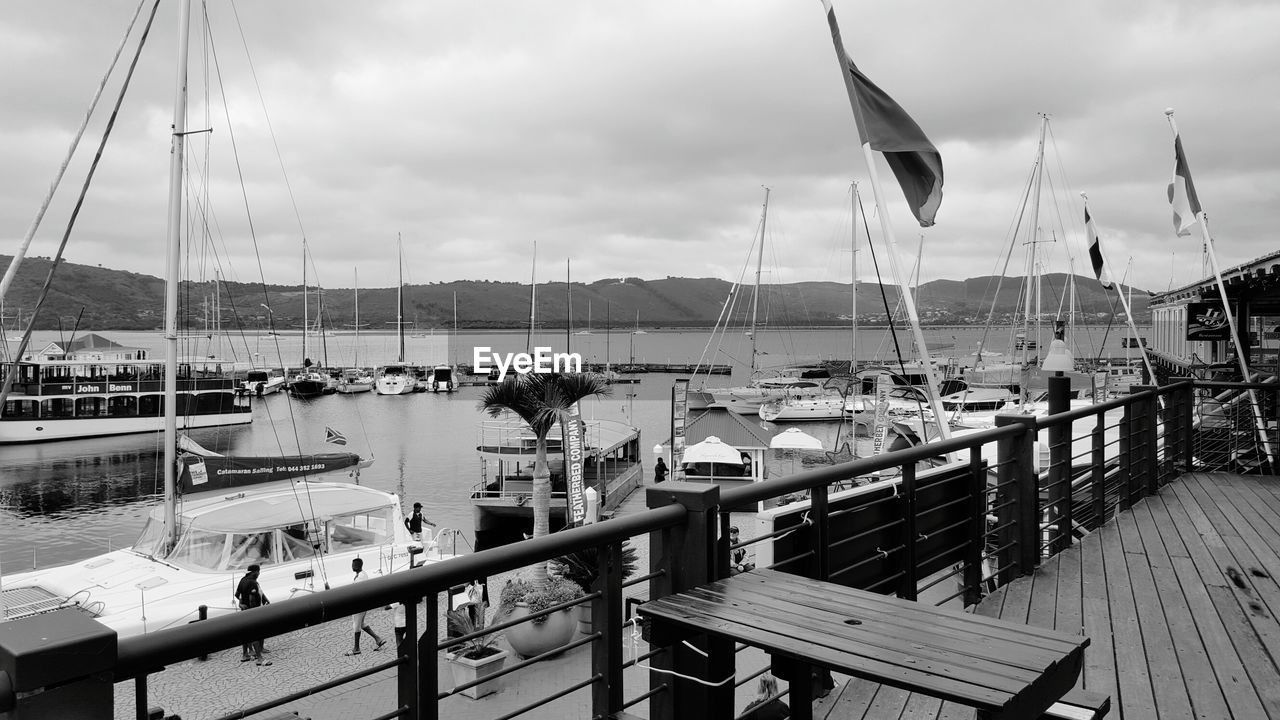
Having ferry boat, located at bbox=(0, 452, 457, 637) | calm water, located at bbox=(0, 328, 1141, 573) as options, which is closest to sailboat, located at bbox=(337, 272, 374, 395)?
calm water, located at bbox=(0, 328, 1141, 573)

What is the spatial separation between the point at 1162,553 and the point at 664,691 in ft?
18.6

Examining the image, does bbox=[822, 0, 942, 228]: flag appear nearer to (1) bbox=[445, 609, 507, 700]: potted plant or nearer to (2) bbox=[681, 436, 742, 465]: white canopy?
(1) bbox=[445, 609, 507, 700]: potted plant

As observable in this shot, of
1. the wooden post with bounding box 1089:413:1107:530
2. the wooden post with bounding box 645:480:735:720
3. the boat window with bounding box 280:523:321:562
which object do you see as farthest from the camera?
the boat window with bounding box 280:523:321:562

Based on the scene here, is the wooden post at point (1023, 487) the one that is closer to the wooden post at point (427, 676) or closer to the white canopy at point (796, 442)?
the wooden post at point (427, 676)

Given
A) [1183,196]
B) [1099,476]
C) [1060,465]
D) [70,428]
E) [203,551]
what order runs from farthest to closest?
[70,428] → [203,551] → [1183,196] → [1099,476] → [1060,465]

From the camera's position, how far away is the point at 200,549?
16734 mm

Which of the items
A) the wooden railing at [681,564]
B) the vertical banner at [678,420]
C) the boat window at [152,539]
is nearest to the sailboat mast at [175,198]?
the boat window at [152,539]

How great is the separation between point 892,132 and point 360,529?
15.8 m

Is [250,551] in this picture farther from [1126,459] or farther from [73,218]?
[1126,459]

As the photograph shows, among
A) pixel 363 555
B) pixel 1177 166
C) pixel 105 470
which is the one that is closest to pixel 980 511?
pixel 1177 166

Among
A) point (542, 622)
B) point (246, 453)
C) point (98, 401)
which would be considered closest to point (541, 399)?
point (542, 622)

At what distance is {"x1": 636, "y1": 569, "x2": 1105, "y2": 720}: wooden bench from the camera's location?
7.94ft

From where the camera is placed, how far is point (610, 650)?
3.06 m

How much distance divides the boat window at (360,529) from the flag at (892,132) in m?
15.1
